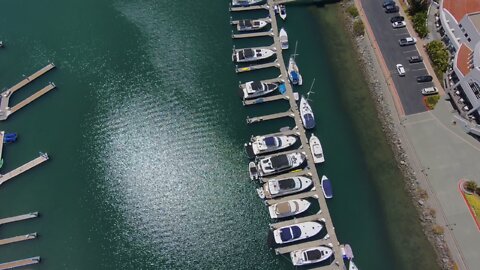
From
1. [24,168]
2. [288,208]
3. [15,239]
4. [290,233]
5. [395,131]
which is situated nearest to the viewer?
[290,233]

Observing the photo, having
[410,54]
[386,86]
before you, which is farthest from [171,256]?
[410,54]

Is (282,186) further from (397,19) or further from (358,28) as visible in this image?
(397,19)

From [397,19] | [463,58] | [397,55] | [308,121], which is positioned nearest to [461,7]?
[397,19]

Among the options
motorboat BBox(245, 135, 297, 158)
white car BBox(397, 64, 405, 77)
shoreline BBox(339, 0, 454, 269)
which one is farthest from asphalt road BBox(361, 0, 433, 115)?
motorboat BBox(245, 135, 297, 158)

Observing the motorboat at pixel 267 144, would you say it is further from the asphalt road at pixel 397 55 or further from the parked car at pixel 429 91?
the parked car at pixel 429 91

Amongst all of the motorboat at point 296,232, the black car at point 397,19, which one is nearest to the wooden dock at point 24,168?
the motorboat at point 296,232

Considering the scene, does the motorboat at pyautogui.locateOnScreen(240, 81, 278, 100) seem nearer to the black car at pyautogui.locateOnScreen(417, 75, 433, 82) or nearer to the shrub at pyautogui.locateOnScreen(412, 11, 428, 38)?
the black car at pyautogui.locateOnScreen(417, 75, 433, 82)
